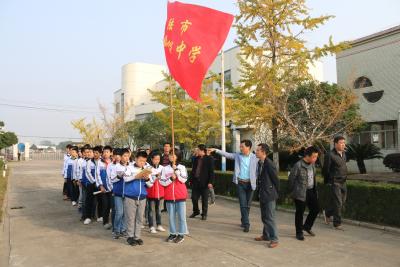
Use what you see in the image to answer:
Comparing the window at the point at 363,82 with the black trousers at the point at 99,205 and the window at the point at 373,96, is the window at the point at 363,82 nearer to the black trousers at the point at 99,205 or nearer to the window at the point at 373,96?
the window at the point at 373,96

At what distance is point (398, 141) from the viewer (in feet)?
63.5

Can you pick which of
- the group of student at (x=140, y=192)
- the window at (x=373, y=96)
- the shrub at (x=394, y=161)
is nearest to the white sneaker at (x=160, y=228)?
the group of student at (x=140, y=192)

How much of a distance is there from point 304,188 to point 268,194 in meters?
0.70

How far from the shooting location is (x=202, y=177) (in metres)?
8.68

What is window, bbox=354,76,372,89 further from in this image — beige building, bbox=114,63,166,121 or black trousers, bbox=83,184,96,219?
beige building, bbox=114,63,166,121

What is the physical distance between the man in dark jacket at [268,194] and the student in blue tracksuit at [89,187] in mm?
3928

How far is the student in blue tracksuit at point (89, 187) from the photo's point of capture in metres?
8.22

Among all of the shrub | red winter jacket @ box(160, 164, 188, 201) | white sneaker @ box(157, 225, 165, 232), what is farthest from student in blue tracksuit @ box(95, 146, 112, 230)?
the shrub

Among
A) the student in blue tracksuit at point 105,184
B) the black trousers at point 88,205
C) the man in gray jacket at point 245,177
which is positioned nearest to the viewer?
the man in gray jacket at point 245,177

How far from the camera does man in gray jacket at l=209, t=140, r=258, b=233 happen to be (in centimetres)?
711

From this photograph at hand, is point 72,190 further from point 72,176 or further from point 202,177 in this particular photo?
point 202,177

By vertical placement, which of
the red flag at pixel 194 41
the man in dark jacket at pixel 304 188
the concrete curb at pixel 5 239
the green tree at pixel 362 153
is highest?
the red flag at pixel 194 41

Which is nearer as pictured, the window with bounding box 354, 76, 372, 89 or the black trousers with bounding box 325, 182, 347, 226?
the black trousers with bounding box 325, 182, 347, 226

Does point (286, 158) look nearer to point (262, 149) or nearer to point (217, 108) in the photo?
point (217, 108)
